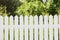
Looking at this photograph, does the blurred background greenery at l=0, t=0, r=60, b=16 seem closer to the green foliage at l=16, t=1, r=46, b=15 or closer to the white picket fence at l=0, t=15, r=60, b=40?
the green foliage at l=16, t=1, r=46, b=15

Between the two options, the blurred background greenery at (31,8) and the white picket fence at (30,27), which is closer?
the white picket fence at (30,27)

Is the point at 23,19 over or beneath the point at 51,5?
beneath

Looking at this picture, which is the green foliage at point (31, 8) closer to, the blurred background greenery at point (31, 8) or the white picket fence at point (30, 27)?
the blurred background greenery at point (31, 8)

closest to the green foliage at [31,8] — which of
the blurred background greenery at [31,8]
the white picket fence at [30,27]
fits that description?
the blurred background greenery at [31,8]

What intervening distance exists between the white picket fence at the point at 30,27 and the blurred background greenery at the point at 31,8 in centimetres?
282

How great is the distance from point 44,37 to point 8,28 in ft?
3.79

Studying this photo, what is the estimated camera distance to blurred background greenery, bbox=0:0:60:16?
8.94 m

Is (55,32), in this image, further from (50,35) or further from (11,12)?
(11,12)

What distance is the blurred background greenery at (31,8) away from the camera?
8938 millimetres

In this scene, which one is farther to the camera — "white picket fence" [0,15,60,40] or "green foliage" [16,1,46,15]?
"green foliage" [16,1,46,15]

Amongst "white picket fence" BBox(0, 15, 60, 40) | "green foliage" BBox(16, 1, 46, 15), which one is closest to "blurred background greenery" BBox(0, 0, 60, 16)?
"green foliage" BBox(16, 1, 46, 15)

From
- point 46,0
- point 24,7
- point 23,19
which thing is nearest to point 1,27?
point 23,19

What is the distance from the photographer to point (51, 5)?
904 centimetres

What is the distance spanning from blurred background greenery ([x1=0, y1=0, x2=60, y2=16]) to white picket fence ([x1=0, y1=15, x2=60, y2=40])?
2.82 m
